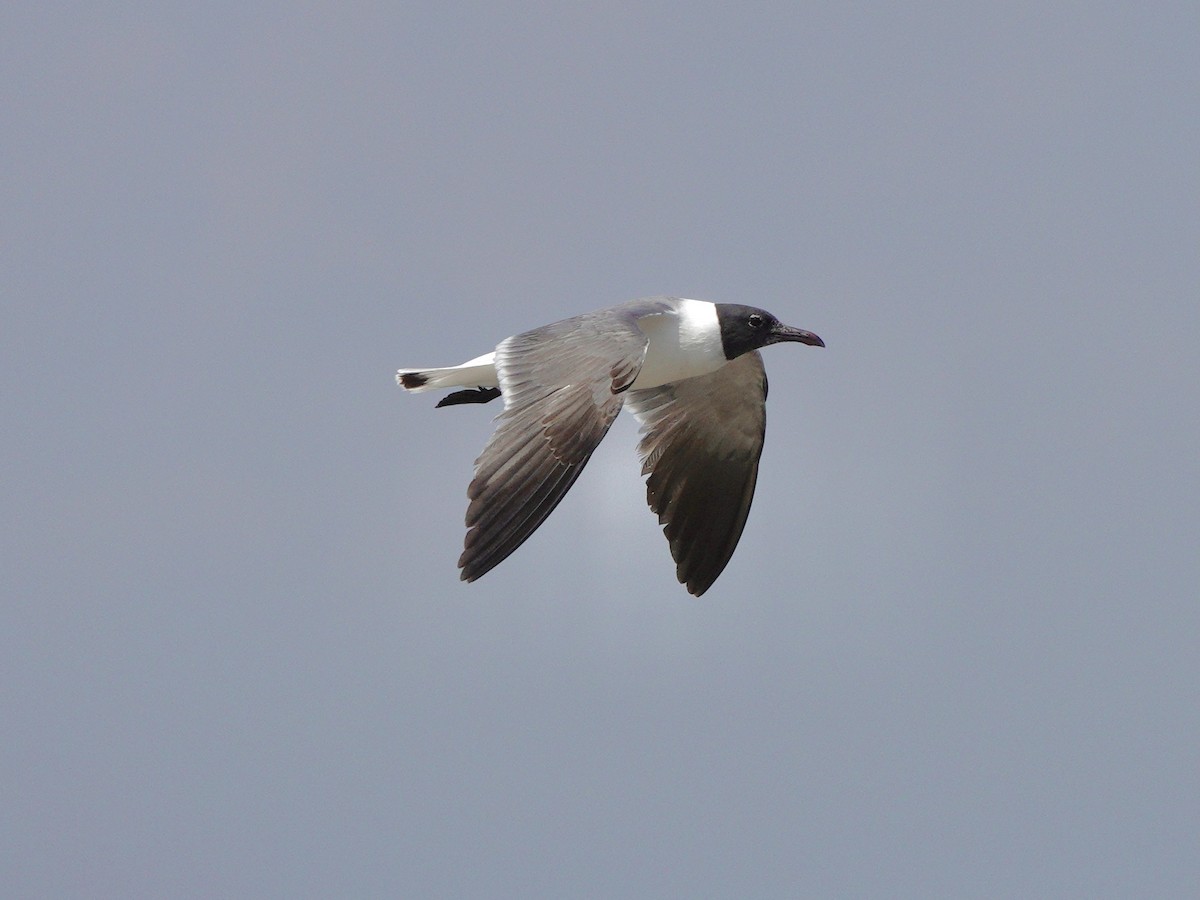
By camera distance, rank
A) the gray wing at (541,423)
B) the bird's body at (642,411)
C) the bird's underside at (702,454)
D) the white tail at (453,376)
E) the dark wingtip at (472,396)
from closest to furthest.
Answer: the gray wing at (541,423) → the bird's body at (642,411) → the white tail at (453,376) → the dark wingtip at (472,396) → the bird's underside at (702,454)

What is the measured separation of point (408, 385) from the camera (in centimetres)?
1267

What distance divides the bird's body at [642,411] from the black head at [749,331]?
1 cm

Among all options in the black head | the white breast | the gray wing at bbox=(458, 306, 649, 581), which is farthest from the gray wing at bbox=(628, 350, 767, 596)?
the gray wing at bbox=(458, 306, 649, 581)

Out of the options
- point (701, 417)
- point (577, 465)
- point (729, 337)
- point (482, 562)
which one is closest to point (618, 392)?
point (577, 465)

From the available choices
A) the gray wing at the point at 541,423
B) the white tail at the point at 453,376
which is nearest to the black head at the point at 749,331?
the gray wing at the point at 541,423

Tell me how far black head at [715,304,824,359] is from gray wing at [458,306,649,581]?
163 centimetres

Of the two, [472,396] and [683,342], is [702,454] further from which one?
[472,396]

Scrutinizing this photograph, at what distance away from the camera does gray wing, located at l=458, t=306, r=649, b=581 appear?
31.4ft

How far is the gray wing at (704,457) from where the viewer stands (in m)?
13.6

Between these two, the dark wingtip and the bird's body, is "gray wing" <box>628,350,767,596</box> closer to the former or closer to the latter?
the bird's body

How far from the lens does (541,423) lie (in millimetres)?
Result: 10133

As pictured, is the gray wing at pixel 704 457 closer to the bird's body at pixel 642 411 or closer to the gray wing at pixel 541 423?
the bird's body at pixel 642 411

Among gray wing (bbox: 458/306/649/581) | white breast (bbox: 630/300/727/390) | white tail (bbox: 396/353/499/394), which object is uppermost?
white breast (bbox: 630/300/727/390)

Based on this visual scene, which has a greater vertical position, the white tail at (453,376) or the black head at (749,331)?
the black head at (749,331)
